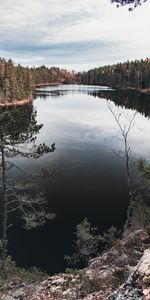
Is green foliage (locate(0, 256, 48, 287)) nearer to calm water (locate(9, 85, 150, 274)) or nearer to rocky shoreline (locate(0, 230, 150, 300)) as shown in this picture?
rocky shoreline (locate(0, 230, 150, 300))

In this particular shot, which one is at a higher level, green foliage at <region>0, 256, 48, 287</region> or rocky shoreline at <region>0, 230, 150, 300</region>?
rocky shoreline at <region>0, 230, 150, 300</region>

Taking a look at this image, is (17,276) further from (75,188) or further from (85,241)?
(75,188)

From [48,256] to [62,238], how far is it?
8.44ft

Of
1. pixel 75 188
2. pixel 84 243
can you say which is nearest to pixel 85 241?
pixel 84 243

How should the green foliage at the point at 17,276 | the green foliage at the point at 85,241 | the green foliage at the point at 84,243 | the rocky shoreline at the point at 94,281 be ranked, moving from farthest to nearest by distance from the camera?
1. the green foliage at the point at 84,243
2. the green foliage at the point at 85,241
3. the green foliage at the point at 17,276
4. the rocky shoreline at the point at 94,281

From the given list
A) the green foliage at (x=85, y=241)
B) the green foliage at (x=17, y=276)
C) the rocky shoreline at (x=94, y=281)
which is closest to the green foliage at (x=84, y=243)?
the green foliage at (x=85, y=241)

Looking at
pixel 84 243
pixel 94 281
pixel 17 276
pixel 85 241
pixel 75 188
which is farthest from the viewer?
pixel 75 188

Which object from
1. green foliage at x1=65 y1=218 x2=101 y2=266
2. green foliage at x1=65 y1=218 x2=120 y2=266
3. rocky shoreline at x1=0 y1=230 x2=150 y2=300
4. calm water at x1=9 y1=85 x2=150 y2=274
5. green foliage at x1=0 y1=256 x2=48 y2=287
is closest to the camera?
rocky shoreline at x1=0 y1=230 x2=150 y2=300

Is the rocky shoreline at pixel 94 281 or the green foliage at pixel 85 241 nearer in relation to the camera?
the rocky shoreline at pixel 94 281

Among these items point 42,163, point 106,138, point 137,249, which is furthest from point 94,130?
point 137,249

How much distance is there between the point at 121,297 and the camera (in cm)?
872

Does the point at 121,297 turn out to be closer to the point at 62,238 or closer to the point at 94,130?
the point at 62,238

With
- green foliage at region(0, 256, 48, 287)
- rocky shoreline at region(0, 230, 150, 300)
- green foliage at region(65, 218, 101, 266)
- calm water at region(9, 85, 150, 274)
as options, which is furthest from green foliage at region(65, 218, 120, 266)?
green foliage at region(0, 256, 48, 287)

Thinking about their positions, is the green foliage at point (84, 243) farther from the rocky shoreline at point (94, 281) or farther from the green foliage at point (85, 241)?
the rocky shoreline at point (94, 281)
